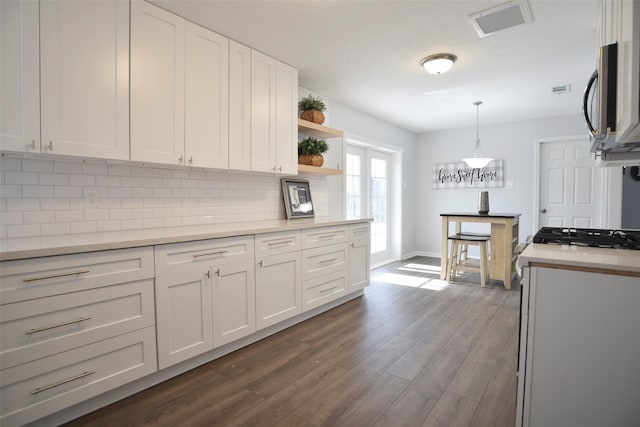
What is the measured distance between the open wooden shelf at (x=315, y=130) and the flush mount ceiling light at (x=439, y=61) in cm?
113

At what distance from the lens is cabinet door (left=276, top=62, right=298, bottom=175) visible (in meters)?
3.03

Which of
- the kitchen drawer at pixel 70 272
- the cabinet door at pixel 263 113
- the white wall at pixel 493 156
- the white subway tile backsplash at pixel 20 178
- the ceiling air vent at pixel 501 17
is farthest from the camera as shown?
the white wall at pixel 493 156

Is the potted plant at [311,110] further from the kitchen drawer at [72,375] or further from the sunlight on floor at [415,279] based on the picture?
the kitchen drawer at [72,375]

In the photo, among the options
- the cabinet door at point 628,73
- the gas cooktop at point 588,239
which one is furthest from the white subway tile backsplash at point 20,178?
the gas cooktop at point 588,239

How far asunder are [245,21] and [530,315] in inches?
98.9

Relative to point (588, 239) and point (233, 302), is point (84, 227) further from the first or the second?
point (588, 239)

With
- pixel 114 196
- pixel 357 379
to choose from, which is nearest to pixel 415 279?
pixel 357 379

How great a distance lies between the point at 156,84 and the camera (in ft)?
7.08

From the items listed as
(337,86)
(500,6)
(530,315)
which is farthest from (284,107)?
(530,315)

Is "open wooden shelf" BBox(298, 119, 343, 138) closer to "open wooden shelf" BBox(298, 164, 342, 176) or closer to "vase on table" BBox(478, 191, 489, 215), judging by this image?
"open wooden shelf" BBox(298, 164, 342, 176)

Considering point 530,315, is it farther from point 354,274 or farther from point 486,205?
point 486,205

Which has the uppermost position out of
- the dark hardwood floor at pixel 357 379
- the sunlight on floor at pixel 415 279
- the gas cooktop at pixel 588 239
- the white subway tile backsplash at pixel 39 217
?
the white subway tile backsplash at pixel 39 217

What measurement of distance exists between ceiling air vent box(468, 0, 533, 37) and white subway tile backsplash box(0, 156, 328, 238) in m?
2.20

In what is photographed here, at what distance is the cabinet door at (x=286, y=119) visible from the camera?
119 inches
